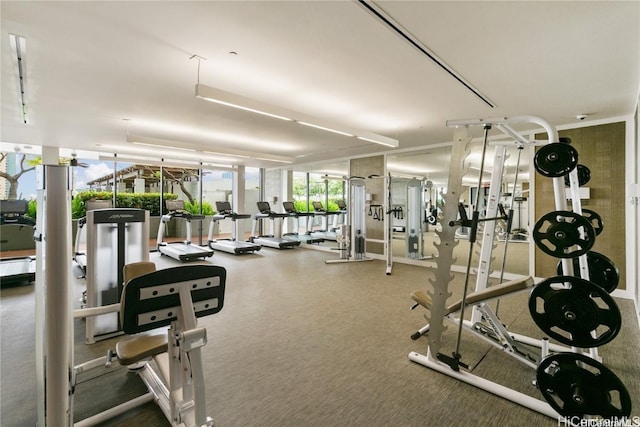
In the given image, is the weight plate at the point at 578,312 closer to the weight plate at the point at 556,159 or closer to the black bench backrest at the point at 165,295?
the weight plate at the point at 556,159

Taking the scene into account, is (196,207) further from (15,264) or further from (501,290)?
(501,290)

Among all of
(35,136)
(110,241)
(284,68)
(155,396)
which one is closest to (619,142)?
(284,68)

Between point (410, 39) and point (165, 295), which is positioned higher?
point (410, 39)

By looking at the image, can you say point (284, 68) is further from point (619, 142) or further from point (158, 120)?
point (619, 142)

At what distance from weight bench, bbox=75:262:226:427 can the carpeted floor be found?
387 mm

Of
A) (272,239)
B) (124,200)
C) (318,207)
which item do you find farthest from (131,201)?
(318,207)

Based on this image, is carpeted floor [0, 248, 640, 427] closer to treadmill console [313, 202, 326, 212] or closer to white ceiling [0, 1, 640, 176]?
white ceiling [0, 1, 640, 176]

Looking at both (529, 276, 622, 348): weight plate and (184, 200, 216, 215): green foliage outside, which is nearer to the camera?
(529, 276, 622, 348): weight plate

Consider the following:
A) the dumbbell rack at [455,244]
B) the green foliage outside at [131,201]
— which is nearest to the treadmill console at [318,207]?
the green foliage outside at [131,201]

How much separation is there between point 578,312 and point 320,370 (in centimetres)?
185

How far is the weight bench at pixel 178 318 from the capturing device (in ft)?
4.53

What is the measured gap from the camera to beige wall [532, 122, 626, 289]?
4.41 m

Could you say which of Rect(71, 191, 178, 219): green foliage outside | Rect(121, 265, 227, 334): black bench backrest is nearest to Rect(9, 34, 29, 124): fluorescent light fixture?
Rect(121, 265, 227, 334): black bench backrest

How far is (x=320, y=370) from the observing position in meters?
2.43
